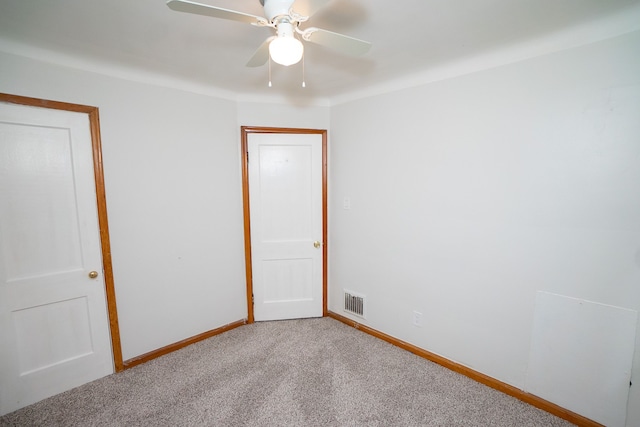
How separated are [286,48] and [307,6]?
174 millimetres

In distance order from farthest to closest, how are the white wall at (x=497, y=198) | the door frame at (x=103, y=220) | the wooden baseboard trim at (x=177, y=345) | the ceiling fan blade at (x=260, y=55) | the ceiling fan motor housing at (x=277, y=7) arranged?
1. the wooden baseboard trim at (x=177, y=345)
2. the door frame at (x=103, y=220)
3. the white wall at (x=497, y=198)
4. the ceiling fan blade at (x=260, y=55)
5. the ceiling fan motor housing at (x=277, y=7)

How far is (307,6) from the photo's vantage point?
41.3 inches

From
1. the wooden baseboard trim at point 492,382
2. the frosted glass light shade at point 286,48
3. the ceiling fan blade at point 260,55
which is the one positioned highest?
the ceiling fan blade at point 260,55

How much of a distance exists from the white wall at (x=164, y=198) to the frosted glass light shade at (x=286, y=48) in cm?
159

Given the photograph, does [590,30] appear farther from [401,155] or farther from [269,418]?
[269,418]

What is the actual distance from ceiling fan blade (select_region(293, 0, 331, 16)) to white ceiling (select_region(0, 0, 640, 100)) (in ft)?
1.04

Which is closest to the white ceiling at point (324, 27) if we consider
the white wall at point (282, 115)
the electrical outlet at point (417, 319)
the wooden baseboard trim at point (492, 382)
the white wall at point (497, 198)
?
the white wall at point (497, 198)

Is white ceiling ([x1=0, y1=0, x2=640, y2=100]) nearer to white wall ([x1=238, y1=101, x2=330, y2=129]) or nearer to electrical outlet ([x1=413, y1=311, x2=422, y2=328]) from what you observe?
white wall ([x1=238, y1=101, x2=330, y2=129])

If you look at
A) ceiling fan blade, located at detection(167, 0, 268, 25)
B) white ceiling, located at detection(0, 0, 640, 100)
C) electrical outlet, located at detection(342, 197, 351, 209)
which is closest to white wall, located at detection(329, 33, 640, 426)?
electrical outlet, located at detection(342, 197, 351, 209)

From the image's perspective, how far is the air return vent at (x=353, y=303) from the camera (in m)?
2.71

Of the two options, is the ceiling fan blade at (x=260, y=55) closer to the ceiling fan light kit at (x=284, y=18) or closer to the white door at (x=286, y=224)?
the ceiling fan light kit at (x=284, y=18)

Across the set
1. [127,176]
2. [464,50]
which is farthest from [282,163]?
[464,50]

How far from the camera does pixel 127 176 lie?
6.81ft

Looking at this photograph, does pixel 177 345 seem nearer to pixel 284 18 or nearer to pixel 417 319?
pixel 417 319
